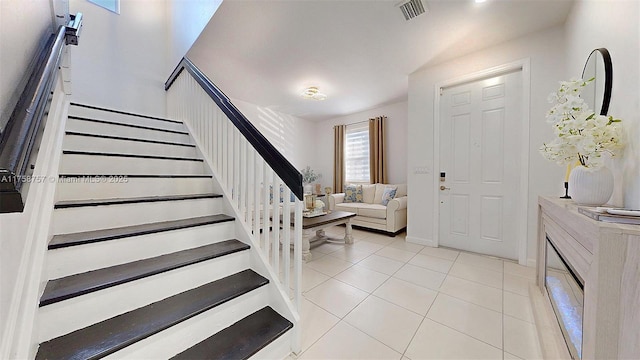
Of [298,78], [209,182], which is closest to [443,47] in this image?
[298,78]

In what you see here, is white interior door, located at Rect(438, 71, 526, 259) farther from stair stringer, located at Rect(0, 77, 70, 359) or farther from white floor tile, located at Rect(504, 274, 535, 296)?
stair stringer, located at Rect(0, 77, 70, 359)

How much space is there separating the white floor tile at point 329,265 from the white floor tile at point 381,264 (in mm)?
213

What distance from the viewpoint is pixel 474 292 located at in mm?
1941

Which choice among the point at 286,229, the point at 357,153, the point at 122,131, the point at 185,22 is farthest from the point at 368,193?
the point at 185,22

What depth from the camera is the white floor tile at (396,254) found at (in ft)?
8.91

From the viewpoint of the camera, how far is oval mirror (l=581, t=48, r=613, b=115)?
141cm

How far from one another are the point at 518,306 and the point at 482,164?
1.69 meters

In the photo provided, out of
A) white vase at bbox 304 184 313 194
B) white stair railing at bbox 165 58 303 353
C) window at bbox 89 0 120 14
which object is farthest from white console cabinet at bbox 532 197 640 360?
window at bbox 89 0 120 14

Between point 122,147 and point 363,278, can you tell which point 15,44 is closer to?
point 122,147

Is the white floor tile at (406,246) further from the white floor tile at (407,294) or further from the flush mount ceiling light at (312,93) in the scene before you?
the flush mount ceiling light at (312,93)

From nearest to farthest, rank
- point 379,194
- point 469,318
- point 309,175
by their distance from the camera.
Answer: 1. point 469,318
2. point 379,194
3. point 309,175

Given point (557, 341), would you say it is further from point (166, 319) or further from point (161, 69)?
point (161, 69)

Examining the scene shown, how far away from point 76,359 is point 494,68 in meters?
4.07

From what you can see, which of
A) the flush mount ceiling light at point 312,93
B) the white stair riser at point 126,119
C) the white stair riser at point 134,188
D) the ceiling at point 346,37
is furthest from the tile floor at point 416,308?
the flush mount ceiling light at point 312,93
